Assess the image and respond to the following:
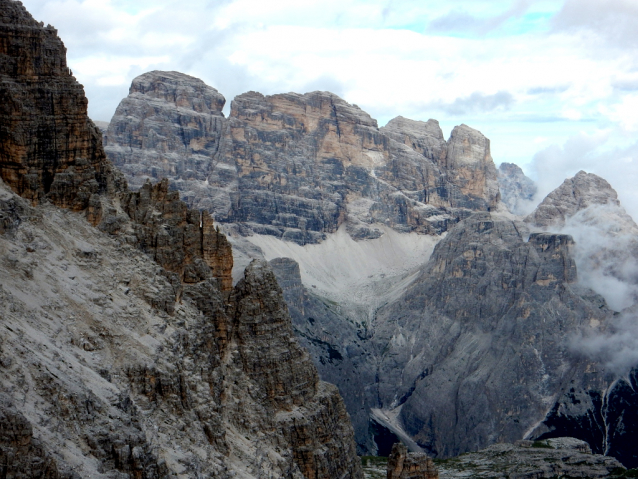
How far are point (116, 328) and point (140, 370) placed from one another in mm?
3356

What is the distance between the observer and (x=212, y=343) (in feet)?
241

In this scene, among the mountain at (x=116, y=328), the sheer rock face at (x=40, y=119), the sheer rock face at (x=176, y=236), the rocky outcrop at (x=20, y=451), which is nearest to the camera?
the rocky outcrop at (x=20, y=451)

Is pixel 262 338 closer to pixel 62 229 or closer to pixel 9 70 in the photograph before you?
pixel 62 229

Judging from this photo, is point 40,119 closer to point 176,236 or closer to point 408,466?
point 176,236

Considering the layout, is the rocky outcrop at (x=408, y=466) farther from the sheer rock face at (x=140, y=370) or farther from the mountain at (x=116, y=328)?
the sheer rock face at (x=140, y=370)

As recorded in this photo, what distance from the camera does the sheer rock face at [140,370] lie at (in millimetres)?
44062

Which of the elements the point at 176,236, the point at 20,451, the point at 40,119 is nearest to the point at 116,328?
the point at 40,119

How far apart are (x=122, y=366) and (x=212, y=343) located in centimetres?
1903

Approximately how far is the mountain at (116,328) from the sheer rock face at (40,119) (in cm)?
→ 10

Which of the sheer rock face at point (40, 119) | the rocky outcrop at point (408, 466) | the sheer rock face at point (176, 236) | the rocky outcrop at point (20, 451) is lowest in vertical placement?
the rocky outcrop at point (408, 466)

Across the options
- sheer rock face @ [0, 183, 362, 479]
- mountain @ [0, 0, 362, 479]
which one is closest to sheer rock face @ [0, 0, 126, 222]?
mountain @ [0, 0, 362, 479]

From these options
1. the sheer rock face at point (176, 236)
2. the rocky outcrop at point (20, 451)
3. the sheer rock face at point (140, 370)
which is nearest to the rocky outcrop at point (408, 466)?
the sheer rock face at point (140, 370)

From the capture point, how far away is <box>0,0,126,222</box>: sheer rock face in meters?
62.8

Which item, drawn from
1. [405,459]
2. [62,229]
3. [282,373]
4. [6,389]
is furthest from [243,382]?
[405,459]
